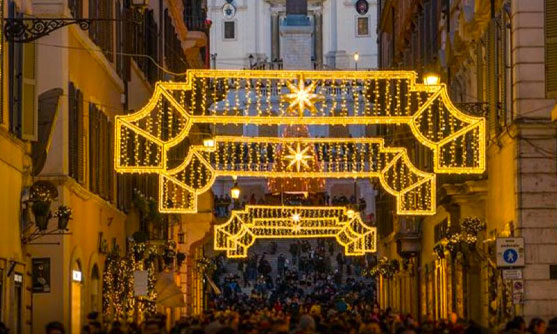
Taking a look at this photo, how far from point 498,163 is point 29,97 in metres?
11.1

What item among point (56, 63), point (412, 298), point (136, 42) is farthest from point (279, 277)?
point (56, 63)

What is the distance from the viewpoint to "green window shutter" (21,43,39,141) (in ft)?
104

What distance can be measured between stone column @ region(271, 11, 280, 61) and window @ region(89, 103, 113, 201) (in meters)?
112

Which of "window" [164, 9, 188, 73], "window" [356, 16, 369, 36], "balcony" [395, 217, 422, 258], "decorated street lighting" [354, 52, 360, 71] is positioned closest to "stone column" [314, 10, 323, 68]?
"decorated street lighting" [354, 52, 360, 71]

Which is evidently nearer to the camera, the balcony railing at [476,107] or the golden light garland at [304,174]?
the balcony railing at [476,107]

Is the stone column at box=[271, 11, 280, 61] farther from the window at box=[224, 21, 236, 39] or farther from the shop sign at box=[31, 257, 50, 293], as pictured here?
the shop sign at box=[31, 257, 50, 293]

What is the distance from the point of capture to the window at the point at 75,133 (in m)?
35.2

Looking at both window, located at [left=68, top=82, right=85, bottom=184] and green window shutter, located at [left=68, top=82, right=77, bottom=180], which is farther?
window, located at [left=68, top=82, right=85, bottom=184]

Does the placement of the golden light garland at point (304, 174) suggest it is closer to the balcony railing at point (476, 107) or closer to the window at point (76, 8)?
the balcony railing at point (476, 107)

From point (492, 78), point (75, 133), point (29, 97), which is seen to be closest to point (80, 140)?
point (75, 133)

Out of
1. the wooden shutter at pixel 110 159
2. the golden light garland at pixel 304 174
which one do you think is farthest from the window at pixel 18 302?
the wooden shutter at pixel 110 159

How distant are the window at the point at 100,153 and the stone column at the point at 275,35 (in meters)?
112

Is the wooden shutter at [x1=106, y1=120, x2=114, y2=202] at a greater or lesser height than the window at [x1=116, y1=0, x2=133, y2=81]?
lesser

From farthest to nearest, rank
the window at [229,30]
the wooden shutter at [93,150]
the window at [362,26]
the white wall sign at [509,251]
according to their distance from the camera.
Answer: the window at [229,30]
the window at [362,26]
the wooden shutter at [93,150]
the white wall sign at [509,251]
